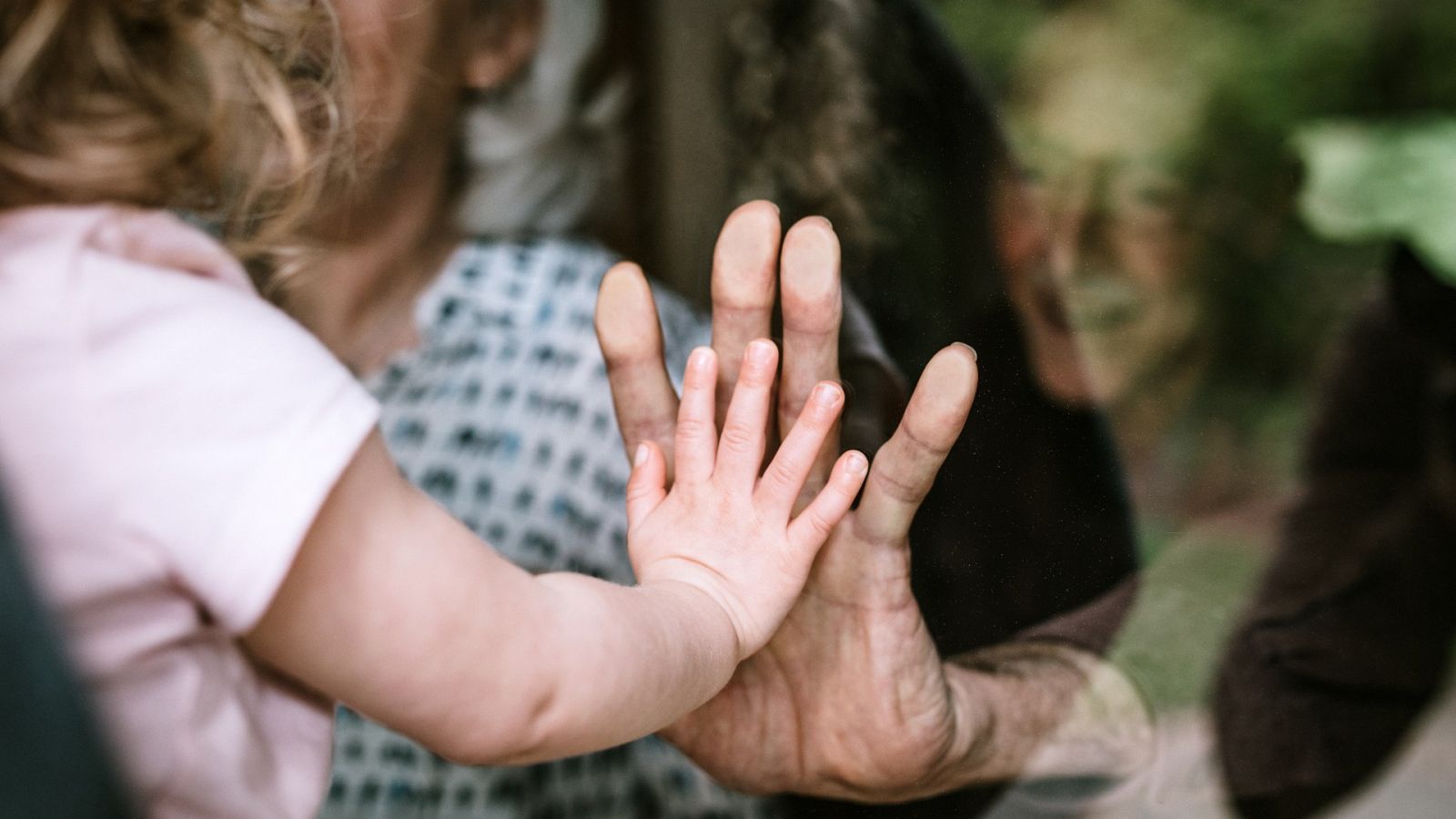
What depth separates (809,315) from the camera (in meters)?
0.65

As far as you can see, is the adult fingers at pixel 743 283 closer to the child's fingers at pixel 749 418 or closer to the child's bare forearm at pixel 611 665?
the child's fingers at pixel 749 418

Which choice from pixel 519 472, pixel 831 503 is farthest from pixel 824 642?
pixel 519 472

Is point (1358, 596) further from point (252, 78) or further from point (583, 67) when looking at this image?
point (583, 67)

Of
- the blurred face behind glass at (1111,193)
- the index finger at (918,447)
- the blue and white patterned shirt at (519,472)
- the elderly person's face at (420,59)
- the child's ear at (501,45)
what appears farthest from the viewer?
the child's ear at (501,45)

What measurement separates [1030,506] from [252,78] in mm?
550

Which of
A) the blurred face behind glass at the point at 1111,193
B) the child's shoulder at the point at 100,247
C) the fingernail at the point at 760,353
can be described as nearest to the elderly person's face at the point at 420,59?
the child's shoulder at the point at 100,247

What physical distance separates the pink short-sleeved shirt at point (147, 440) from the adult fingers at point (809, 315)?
0.25 meters

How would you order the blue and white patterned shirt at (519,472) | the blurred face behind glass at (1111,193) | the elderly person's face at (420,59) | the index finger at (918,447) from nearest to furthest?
1. the index finger at (918,447)
2. the blurred face behind glass at (1111,193)
3. the elderly person's face at (420,59)
4. the blue and white patterned shirt at (519,472)

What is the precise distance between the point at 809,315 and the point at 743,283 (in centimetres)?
5

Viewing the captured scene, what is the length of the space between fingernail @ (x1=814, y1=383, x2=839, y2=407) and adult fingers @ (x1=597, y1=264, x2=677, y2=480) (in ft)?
0.41

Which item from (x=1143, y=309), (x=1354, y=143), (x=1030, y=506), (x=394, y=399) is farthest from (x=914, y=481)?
(x=394, y=399)

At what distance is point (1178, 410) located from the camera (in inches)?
32.7

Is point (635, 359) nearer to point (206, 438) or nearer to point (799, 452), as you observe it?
point (799, 452)

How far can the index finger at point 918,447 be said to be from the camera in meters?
0.63
